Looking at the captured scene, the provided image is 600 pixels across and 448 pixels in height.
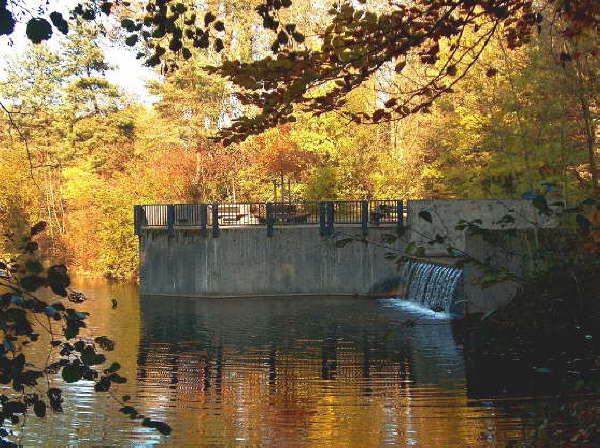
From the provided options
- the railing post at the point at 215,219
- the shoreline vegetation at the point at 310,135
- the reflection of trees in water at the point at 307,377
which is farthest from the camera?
the railing post at the point at 215,219

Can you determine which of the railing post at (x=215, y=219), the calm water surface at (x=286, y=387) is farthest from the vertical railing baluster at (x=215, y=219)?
the calm water surface at (x=286, y=387)

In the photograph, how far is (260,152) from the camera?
3741cm

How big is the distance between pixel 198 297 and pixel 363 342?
35.0 feet

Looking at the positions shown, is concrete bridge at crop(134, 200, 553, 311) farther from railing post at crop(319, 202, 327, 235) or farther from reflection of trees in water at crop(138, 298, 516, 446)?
reflection of trees in water at crop(138, 298, 516, 446)

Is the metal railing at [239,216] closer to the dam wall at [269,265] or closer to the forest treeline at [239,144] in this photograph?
the dam wall at [269,265]

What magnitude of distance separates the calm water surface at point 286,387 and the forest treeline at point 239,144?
194 inches

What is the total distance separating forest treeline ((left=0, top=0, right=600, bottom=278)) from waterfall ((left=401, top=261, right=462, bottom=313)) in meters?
2.93

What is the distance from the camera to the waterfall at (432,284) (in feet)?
72.6

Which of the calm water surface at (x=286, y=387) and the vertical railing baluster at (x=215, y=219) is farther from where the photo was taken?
the vertical railing baluster at (x=215, y=219)

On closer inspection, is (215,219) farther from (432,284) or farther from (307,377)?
(307,377)

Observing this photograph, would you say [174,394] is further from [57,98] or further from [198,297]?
[57,98]

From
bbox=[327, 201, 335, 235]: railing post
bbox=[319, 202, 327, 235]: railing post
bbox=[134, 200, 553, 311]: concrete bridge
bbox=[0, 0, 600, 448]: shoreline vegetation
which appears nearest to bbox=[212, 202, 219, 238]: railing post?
bbox=[134, 200, 553, 311]: concrete bridge

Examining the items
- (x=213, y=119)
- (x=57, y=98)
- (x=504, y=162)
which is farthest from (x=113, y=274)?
(x=504, y=162)

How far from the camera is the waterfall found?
72.6ft
